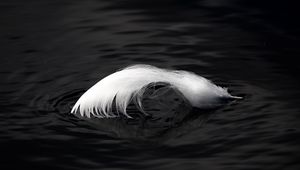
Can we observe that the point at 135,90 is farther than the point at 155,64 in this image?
No

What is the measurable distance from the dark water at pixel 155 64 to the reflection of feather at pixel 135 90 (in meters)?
0.06

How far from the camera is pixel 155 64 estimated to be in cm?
307

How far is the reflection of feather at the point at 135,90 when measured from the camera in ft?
8.27

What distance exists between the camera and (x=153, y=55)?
3.20 meters

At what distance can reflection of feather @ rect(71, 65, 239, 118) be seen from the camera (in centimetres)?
252

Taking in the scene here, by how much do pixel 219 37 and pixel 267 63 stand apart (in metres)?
0.45

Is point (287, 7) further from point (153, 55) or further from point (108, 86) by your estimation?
point (108, 86)

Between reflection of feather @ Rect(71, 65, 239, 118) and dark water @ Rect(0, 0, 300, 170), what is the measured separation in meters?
0.06

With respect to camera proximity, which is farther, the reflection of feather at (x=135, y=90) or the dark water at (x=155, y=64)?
the reflection of feather at (x=135, y=90)

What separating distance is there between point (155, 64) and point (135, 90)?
1.80ft

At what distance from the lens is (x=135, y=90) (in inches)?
100

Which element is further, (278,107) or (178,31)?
(178,31)

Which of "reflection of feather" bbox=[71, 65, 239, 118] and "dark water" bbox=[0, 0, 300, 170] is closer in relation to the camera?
"dark water" bbox=[0, 0, 300, 170]

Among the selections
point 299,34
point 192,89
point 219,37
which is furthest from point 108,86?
point 299,34
